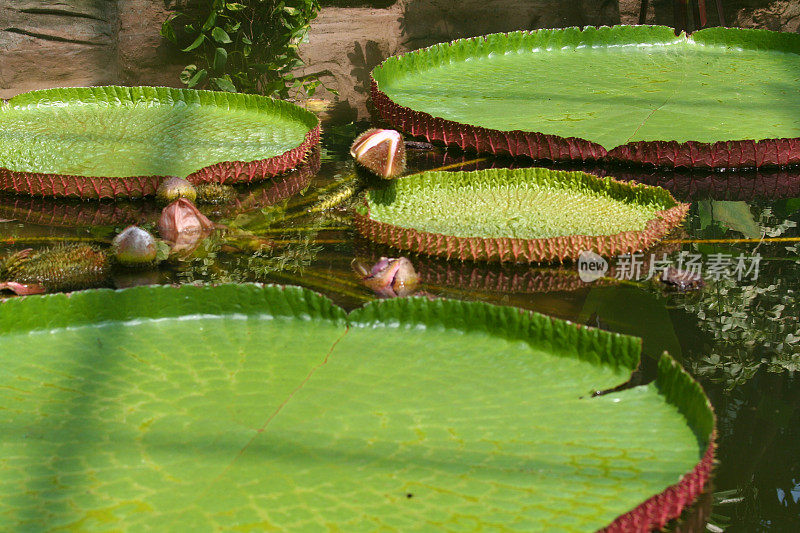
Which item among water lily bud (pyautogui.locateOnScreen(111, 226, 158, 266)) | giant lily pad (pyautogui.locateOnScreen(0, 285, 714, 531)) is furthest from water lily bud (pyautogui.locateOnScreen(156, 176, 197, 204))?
giant lily pad (pyautogui.locateOnScreen(0, 285, 714, 531))

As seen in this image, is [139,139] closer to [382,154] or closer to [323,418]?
[382,154]

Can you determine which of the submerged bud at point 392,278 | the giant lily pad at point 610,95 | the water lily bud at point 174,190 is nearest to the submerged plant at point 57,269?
the water lily bud at point 174,190

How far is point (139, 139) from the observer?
333 centimetres

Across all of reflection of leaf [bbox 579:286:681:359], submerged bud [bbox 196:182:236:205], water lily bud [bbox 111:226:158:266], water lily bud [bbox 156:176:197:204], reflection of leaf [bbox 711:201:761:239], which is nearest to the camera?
reflection of leaf [bbox 579:286:681:359]

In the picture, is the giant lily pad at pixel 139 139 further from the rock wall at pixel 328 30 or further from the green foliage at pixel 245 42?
the rock wall at pixel 328 30

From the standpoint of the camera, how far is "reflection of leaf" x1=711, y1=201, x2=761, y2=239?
8.87ft

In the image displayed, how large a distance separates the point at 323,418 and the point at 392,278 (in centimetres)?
80

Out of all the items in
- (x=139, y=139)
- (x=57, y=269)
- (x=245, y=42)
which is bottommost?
(x=57, y=269)

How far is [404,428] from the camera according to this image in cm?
147

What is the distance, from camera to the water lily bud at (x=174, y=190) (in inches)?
111

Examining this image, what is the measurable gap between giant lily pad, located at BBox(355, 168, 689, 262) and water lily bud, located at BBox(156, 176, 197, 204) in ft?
2.06

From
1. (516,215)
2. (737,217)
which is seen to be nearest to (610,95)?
(737,217)

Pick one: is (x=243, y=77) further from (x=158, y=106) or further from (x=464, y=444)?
(x=464, y=444)

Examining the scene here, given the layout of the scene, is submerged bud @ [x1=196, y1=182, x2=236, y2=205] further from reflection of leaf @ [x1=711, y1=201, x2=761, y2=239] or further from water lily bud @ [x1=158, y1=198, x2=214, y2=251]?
reflection of leaf @ [x1=711, y1=201, x2=761, y2=239]
